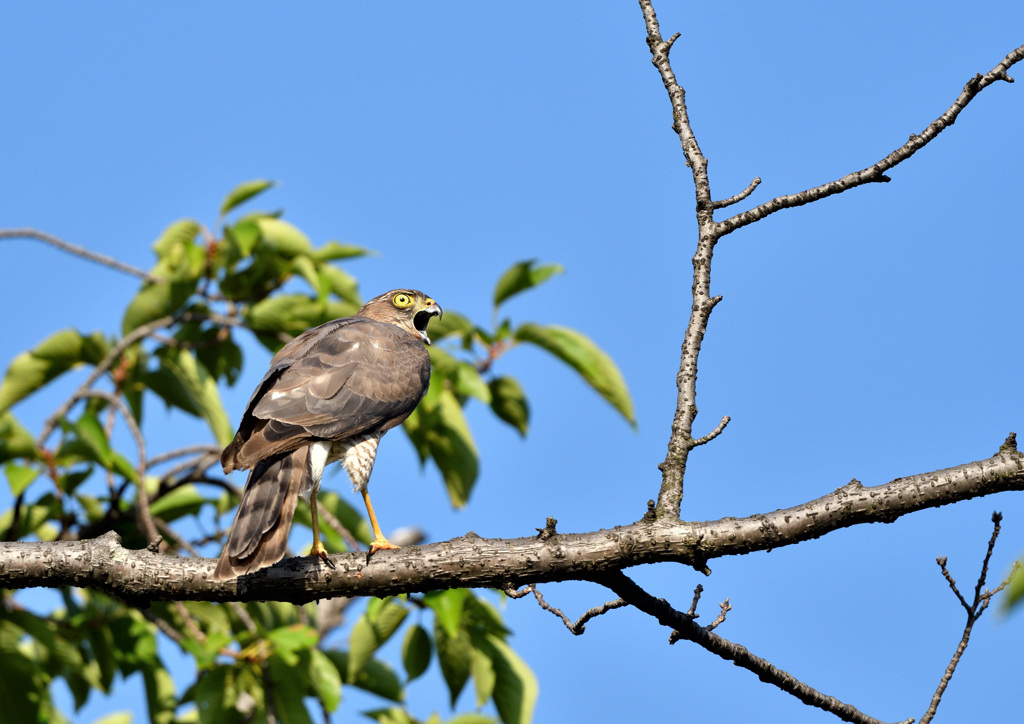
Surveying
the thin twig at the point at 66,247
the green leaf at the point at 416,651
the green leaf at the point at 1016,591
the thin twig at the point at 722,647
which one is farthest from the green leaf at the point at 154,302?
the green leaf at the point at 1016,591

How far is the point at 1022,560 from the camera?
283 centimetres

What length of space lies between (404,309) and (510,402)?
36.0 inches

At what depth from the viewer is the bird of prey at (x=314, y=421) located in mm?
3578

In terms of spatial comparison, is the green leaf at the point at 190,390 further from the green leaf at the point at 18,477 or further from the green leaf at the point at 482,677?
the green leaf at the point at 482,677

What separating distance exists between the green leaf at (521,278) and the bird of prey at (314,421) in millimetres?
896

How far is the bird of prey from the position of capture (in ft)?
11.7

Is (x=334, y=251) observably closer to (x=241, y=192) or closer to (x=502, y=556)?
(x=241, y=192)

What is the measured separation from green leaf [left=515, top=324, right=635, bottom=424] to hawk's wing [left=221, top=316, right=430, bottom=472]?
2.85ft

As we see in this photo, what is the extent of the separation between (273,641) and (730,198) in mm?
3048

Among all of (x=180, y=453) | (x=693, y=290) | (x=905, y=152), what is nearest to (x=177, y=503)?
(x=180, y=453)

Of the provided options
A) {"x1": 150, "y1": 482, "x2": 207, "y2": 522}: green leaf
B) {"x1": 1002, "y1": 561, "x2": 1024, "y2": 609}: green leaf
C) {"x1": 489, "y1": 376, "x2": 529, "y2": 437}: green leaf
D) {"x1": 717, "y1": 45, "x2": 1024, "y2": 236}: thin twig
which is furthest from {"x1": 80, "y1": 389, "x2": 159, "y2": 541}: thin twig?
{"x1": 1002, "y1": 561, "x2": 1024, "y2": 609}: green leaf

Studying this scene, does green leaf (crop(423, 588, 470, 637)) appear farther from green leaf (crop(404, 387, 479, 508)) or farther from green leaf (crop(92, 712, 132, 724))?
green leaf (crop(92, 712, 132, 724))

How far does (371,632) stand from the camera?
5609mm

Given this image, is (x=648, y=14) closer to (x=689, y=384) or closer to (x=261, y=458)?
(x=689, y=384)
